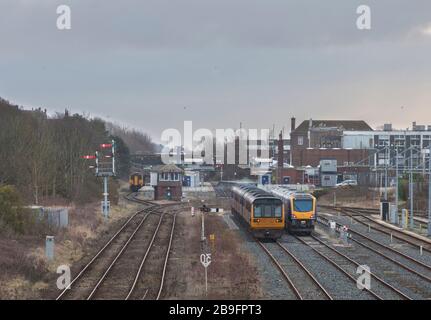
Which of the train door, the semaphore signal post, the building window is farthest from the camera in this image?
the building window

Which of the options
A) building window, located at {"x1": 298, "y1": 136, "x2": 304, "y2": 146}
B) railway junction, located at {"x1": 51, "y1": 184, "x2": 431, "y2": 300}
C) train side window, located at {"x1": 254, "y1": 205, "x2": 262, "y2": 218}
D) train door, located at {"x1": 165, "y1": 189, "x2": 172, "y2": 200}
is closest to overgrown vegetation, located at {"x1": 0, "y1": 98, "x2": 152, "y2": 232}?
railway junction, located at {"x1": 51, "y1": 184, "x2": 431, "y2": 300}

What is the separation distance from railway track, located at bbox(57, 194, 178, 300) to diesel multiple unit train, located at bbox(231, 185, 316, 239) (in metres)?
4.52

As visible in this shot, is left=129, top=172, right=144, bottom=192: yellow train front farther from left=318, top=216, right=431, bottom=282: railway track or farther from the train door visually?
left=318, top=216, right=431, bottom=282: railway track

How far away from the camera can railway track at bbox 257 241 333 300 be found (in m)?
17.6

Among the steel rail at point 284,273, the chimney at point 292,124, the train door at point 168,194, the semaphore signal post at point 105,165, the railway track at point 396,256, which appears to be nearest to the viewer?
the steel rail at point 284,273

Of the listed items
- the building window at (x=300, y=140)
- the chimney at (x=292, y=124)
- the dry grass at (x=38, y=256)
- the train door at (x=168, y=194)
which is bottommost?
the train door at (x=168, y=194)

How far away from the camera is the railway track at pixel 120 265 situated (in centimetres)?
1792

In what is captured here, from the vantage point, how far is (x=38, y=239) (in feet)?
87.7

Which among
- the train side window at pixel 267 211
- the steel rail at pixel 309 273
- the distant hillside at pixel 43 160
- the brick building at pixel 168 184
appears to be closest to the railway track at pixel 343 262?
the steel rail at pixel 309 273

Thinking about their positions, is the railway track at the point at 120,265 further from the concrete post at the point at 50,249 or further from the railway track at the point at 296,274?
the railway track at the point at 296,274

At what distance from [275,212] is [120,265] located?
1020 cm

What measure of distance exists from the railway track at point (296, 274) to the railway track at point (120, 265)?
4203mm

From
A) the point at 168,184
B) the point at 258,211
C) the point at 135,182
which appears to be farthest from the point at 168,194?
the point at 258,211
